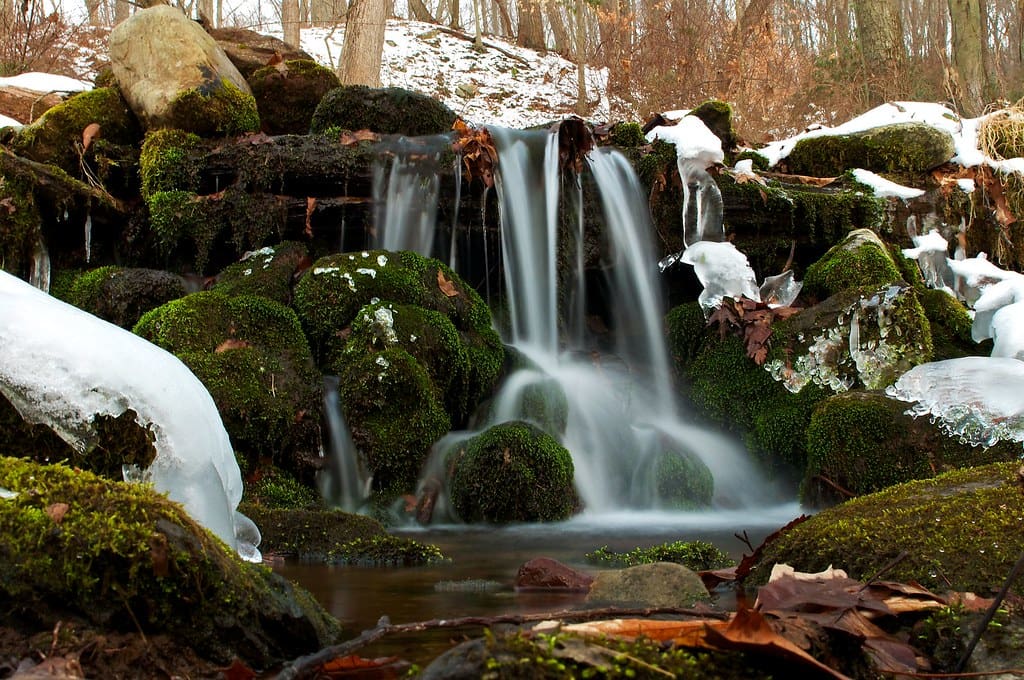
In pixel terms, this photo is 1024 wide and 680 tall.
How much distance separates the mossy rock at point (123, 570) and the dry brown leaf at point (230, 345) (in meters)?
4.15

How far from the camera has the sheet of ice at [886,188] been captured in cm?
945

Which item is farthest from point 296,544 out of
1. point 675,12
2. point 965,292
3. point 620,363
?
point 675,12

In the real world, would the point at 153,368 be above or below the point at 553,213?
below

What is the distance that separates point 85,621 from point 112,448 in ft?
3.25

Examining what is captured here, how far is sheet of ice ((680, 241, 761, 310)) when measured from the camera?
7371 mm

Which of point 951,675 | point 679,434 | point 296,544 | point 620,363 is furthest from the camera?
point 620,363

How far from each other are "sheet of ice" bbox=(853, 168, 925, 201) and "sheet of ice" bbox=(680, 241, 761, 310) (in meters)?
2.95

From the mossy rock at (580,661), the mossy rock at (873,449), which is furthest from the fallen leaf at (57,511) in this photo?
the mossy rock at (873,449)

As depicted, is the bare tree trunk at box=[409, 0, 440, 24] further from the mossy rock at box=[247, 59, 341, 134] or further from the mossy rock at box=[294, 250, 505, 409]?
the mossy rock at box=[294, 250, 505, 409]

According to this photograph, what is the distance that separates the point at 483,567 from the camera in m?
3.85

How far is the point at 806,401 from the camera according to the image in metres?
6.53

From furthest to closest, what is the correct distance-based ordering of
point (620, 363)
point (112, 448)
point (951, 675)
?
point (620, 363), point (112, 448), point (951, 675)

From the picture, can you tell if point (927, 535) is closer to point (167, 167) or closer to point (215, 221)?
point (215, 221)

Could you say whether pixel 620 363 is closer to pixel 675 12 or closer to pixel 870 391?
pixel 870 391
